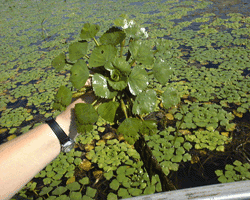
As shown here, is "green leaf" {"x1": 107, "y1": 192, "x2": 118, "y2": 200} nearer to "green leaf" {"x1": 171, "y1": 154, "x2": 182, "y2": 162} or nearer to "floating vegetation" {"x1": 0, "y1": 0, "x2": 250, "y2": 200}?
"floating vegetation" {"x1": 0, "y1": 0, "x2": 250, "y2": 200}

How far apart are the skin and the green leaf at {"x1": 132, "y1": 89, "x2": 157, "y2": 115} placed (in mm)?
184

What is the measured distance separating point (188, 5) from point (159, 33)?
1921 millimetres

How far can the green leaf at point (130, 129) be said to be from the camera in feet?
1.57

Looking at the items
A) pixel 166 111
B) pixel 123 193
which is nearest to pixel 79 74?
pixel 123 193

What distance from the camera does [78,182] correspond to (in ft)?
3.50

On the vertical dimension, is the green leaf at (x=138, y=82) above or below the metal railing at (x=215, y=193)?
above

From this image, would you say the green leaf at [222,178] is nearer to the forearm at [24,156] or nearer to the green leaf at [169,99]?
the green leaf at [169,99]

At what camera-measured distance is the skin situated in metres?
0.52

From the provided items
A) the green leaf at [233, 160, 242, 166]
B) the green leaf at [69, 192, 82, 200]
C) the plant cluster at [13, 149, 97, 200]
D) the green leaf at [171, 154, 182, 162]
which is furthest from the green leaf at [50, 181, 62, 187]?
the green leaf at [233, 160, 242, 166]

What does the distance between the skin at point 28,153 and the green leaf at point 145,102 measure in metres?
0.18

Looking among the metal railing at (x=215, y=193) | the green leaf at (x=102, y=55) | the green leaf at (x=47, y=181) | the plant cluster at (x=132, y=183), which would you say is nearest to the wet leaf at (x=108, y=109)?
the green leaf at (x=102, y=55)

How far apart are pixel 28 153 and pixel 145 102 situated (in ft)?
1.31

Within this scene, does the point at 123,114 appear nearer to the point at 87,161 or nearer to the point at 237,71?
the point at 87,161

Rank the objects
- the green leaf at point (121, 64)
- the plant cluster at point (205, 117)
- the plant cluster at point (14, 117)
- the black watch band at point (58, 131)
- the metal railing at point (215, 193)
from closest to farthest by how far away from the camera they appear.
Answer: the metal railing at point (215, 193) → the green leaf at point (121, 64) → the black watch band at point (58, 131) → the plant cluster at point (205, 117) → the plant cluster at point (14, 117)
